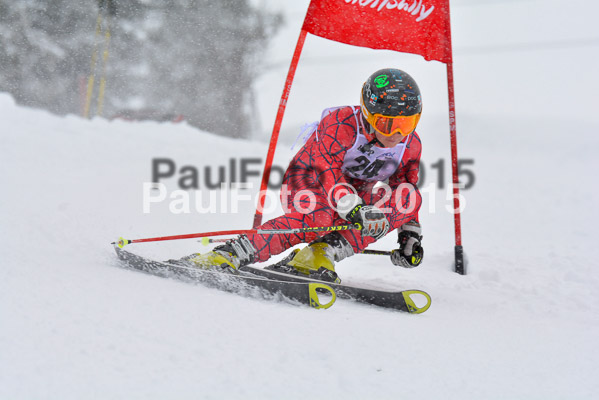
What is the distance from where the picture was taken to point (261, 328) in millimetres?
1946

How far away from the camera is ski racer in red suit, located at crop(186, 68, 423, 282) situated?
2971mm

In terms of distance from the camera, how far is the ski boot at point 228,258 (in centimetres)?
290

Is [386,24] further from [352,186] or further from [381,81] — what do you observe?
[352,186]

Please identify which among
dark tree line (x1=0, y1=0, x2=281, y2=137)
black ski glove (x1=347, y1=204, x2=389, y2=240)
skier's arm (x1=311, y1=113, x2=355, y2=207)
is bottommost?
black ski glove (x1=347, y1=204, x2=389, y2=240)

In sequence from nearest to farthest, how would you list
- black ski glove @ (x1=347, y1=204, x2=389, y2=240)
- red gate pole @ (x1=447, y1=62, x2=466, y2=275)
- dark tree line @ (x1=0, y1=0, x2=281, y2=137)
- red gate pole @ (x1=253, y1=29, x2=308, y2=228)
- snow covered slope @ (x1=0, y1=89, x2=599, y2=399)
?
1. snow covered slope @ (x1=0, y1=89, x2=599, y2=399)
2. black ski glove @ (x1=347, y1=204, x2=389, y2=240)
3. red gate pole @ (x1=253, y1=29, x2=308, y2=228)
4. red gate pole @ (x1=447, y1=62, x2=466, y2=275)
5. dark tree line @ (x1=0, y1=0, x2=281, y2=137)

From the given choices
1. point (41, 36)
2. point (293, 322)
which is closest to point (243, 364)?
point (293, 322)

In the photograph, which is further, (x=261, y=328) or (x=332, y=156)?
(x=332, y=156)

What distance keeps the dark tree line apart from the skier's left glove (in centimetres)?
1848

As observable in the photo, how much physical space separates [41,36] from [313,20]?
19938mm

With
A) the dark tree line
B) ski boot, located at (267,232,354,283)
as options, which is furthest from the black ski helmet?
the dark tree line

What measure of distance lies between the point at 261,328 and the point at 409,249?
59.9 inches
